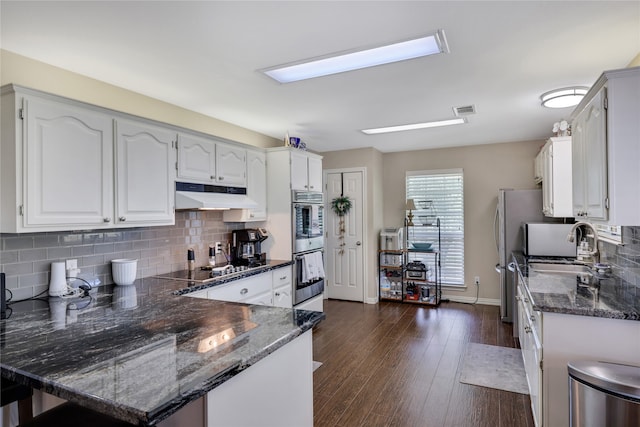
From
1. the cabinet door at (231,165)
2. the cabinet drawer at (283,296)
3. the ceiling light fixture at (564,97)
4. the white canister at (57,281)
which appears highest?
the ceiling light fixture at (564,97)

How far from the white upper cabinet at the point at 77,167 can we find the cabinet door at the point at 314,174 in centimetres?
195

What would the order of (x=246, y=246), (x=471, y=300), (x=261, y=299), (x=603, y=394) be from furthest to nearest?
1. (x=471, y=300)
2. (x=246, y=246)
3. (x=261, y=299)
4. (x=603, y=394)

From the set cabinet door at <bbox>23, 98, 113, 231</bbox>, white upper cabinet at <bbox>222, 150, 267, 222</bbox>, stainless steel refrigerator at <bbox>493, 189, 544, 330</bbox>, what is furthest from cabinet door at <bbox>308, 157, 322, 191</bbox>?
cabinet door at <bbox>23, 98, 113, 231</bbox>

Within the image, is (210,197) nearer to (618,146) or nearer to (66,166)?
(66,166)

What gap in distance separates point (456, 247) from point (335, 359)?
3080 mm

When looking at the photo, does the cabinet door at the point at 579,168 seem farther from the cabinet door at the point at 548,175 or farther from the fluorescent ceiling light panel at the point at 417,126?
the fluorescent ceiling light panel at the point at 417,126

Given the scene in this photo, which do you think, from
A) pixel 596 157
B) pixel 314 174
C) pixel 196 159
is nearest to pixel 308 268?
pixel 314 174

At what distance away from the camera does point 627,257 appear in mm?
2467

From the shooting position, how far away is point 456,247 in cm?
571

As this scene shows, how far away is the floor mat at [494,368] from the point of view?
9.77 feet

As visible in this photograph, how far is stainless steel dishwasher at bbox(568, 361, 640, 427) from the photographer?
152 cm

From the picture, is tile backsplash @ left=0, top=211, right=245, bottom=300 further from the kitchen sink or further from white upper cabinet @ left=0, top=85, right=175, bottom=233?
the kitchen sink

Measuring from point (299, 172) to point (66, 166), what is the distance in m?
2.50

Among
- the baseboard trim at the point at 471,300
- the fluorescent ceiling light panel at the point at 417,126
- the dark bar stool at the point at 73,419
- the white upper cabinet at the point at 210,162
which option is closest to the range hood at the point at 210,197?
the white upper cabinet at the point at 210,162
